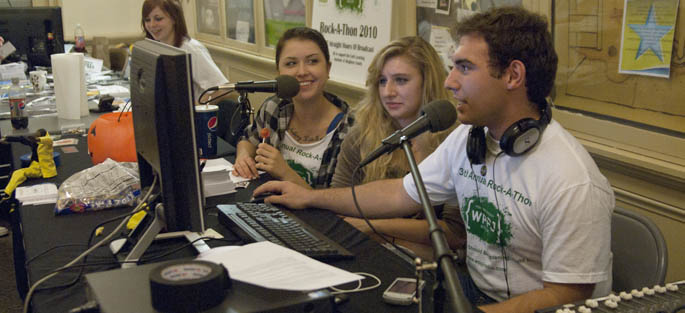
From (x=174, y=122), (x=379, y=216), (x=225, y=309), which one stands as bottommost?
(x=379, y=216)

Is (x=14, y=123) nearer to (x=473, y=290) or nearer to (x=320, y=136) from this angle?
(x=320, y=136)

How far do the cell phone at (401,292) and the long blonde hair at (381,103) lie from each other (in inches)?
26.9

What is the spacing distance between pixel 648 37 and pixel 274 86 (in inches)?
44.1

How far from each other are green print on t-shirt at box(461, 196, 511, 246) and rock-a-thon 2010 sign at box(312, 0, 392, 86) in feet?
5.80

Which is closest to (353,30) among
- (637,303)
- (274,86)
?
(274,86)

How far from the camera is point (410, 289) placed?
121 cm

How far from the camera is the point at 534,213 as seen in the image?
1316 millimetres

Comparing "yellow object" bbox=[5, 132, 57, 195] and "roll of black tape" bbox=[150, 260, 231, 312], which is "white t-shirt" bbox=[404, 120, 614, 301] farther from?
"yellow object" bbox=[5, 132, 57, 195]

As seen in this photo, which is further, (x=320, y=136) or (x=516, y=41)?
(x=320, y=136)

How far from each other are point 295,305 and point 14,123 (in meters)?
2.28

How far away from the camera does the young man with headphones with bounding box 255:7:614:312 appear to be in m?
1.24

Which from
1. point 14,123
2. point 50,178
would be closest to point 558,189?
point 50,178

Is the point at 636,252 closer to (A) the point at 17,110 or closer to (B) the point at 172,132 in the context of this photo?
(B) the point at 172,132

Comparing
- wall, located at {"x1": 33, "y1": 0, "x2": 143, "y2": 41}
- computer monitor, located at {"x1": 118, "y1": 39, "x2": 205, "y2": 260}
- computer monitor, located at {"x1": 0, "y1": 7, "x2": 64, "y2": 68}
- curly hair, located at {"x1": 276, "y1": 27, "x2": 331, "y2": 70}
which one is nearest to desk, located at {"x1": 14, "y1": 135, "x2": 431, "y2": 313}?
computer monitor, located at {"x1": 118, "y1": 39, "x2": 205, "y2": 260}
